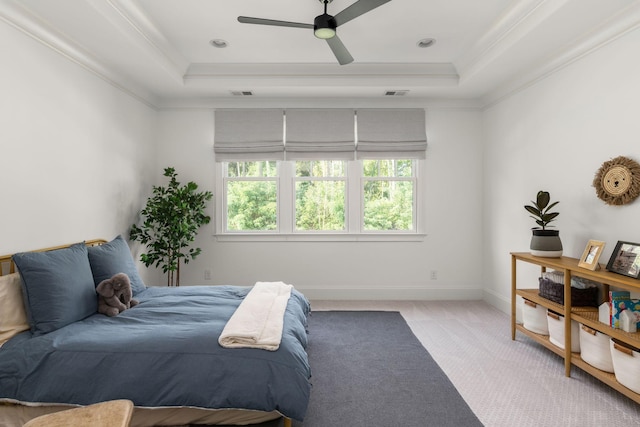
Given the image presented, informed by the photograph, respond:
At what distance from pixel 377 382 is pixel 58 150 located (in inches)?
122

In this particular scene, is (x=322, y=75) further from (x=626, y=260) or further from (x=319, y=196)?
(x=626, y=260)

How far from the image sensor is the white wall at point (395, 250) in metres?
4.75

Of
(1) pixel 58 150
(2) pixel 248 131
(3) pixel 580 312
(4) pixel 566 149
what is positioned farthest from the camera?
(2) pixel 248 131

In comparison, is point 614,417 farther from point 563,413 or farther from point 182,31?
point 182,31

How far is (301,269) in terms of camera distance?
4.79 meters

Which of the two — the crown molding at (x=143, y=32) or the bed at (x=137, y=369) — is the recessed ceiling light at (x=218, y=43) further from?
the bed at (x=137, y=369)

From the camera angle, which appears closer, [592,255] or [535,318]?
[592,255]

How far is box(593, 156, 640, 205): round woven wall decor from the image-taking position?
8.29 feet

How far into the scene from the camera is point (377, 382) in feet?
8.45

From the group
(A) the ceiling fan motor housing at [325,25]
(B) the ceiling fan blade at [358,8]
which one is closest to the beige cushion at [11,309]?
(A) the ceiling fan motor housing at [325,25]

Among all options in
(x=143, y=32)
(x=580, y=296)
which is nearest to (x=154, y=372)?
(x=143, y=32)

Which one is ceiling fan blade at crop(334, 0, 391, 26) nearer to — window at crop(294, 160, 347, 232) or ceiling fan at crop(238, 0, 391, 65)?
ceiling fan at crop(238, 0, 391, 65)

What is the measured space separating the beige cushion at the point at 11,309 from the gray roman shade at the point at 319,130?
10.3ft

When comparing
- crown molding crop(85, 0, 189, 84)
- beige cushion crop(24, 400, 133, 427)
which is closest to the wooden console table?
beige cushion crop(24, 400, 133, 427)
